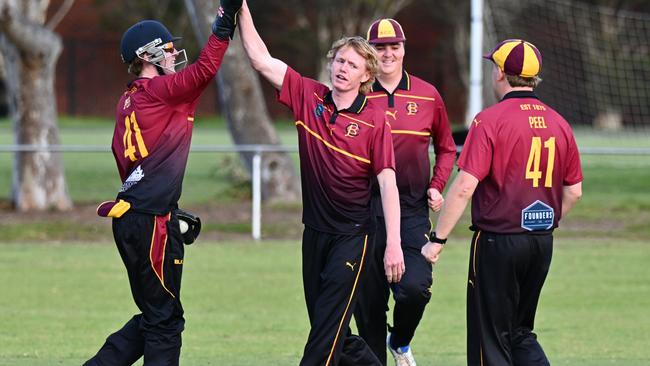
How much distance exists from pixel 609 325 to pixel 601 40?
2368 centimetres

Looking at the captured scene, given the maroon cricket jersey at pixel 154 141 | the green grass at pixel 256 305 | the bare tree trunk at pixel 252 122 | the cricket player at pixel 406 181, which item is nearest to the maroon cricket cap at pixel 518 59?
the cricket player at pixel 406 181

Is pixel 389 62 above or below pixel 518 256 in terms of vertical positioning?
above

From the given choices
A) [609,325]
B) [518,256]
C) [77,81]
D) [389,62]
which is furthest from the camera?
[77,81]

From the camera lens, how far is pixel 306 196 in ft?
22.6

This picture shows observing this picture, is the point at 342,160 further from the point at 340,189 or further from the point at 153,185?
the point at 153,185

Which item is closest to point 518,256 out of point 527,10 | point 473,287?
point 473,287

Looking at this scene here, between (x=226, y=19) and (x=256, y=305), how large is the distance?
5.91 meters

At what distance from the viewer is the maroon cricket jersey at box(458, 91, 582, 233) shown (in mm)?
6613

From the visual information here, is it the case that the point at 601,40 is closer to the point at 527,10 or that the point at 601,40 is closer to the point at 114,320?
the point at 527,10

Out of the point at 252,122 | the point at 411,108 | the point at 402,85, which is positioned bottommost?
the point at 252,122

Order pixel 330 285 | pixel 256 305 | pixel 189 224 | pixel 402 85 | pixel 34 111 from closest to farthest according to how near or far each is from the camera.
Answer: pixel 330 285, pixel 189 224, pixel 402 85, pixel 256 305, pixel 34 111

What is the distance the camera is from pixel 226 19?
6.61 m

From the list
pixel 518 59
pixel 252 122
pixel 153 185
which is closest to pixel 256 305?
pixel 153 185

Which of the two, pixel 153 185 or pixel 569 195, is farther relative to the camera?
pixel 569 195
